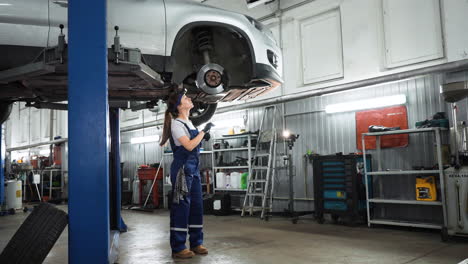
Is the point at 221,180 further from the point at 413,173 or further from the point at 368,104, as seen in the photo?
the point at 413,173

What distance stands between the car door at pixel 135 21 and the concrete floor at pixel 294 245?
1.98 metres

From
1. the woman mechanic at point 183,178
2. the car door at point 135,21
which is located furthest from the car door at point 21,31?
the woman mechanic at point 183,178

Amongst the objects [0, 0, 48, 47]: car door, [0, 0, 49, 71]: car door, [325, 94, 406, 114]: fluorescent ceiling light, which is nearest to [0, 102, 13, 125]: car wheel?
[0, 0, 49, 71]: car door

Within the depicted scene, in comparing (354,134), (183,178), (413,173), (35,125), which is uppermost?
(35,125)

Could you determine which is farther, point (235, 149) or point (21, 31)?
point (235, 149)

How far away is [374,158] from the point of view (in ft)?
20.4

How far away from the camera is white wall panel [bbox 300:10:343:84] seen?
6.67m

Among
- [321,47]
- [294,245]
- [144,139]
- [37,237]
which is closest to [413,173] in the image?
[294,245]

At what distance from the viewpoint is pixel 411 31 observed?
5699 millimetres

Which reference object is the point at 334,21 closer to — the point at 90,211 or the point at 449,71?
the point at 449,71

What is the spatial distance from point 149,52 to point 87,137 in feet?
4.67

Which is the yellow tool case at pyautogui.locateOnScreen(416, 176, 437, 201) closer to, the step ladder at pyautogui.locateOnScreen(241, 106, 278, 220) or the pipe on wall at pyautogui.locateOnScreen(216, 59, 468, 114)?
the pipe on wall at pyautogui.locateOnScreen(216, 59, 468, 114)

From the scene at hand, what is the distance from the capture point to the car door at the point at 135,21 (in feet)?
10.0

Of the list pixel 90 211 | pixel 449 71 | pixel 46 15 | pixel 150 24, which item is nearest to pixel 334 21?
pixel 449 71
